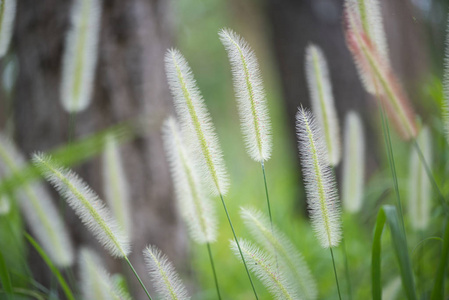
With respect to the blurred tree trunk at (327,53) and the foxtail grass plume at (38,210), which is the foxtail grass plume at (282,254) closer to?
the foxtail grass plume at (38,210)

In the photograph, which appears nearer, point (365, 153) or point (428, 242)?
point (428, 242)

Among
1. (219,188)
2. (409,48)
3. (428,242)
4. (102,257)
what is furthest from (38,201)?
(409,48)

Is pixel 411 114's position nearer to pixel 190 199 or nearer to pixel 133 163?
pixel 190 199

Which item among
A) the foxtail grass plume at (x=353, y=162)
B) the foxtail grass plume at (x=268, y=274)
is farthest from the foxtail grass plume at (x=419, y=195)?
the foxtail grass plume at (x=268, y=274)

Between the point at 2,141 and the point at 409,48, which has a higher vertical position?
the point at 409,48

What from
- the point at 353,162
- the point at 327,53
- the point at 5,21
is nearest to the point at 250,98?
the point at 353,162

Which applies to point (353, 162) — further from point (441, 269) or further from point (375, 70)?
point (441, 269)
